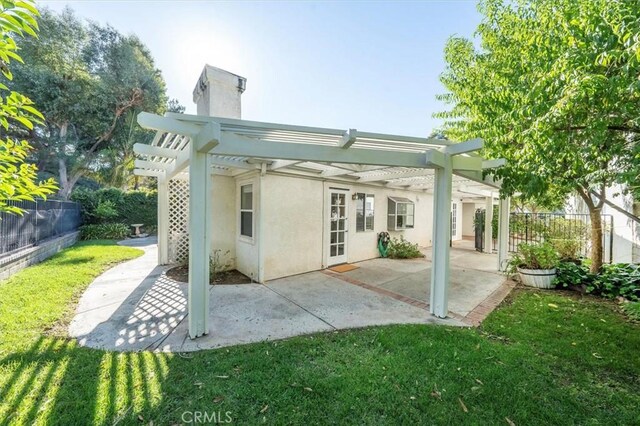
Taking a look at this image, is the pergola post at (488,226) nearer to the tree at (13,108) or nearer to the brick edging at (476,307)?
the brick edging at (476,307)

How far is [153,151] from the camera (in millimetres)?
4980

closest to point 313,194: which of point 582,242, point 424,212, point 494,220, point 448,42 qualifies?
point 448,42

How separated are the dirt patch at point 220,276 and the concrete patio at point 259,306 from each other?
0.85 ft

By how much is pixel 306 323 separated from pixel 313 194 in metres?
4.03

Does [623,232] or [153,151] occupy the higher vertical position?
[153,151]

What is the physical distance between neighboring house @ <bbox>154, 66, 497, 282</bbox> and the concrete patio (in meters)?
0.76

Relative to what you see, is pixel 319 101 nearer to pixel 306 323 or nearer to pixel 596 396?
pixel 306 323

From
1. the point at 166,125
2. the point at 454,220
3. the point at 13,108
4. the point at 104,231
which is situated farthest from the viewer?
the point at 454,220

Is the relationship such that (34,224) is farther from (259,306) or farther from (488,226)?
(488,226)

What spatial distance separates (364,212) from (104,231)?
14023mm

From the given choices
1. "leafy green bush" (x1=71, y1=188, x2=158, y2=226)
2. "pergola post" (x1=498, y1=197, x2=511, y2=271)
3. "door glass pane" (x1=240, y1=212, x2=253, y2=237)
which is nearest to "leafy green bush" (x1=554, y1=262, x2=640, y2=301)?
"pergola post" (x1=498, y1=197, x2=511, y2=271)

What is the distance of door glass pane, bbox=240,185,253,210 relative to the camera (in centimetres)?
721

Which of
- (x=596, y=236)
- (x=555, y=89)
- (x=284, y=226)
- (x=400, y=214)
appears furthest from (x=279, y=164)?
(x=596, y=236)

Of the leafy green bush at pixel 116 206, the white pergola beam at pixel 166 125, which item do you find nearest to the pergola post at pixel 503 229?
the white pergola beam at pixel 166 125
